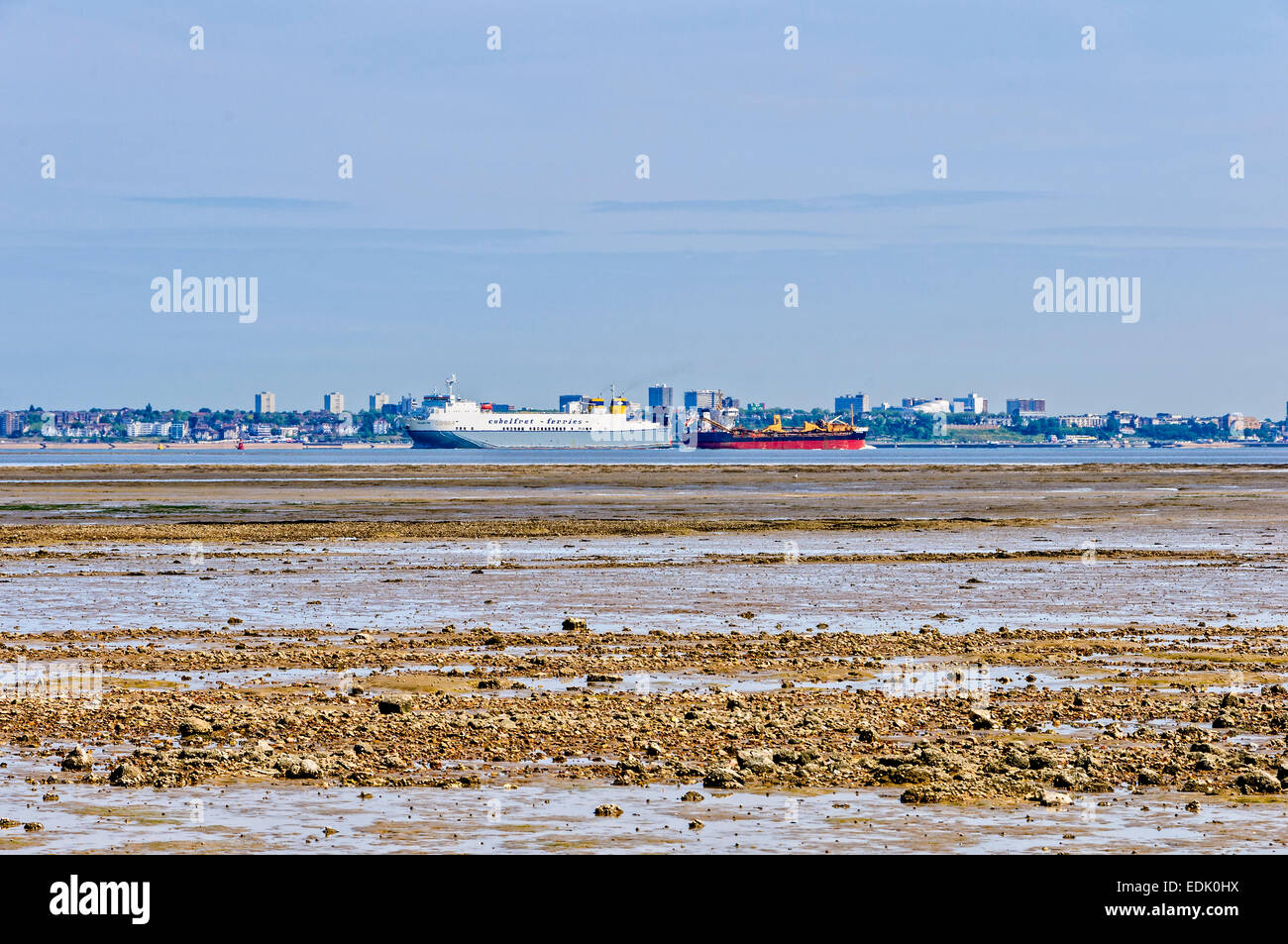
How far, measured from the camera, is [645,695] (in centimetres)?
1543

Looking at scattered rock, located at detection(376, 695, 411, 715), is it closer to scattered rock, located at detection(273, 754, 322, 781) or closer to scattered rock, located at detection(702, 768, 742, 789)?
scattered rock, located at detection(273, 754, 322, 781)

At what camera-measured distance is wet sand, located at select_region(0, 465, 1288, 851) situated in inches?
405

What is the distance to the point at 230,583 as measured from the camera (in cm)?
2831

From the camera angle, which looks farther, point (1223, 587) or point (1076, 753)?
point (1223, 587)

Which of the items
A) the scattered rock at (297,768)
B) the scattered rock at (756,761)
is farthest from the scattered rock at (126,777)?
the scattered rock at (756,761)

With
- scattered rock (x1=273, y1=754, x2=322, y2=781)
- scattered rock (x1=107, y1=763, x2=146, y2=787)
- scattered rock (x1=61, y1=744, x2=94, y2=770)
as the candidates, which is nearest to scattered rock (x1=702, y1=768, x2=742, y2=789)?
scattered rock (x1=273, y1=754, x2=322, y2=781)

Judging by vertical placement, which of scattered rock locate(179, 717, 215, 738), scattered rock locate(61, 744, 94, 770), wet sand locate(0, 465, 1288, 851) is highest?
scattered rock locate(61, 744, 94, 770)

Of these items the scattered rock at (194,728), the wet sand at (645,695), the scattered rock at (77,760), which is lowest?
the wet sand at (645,695)

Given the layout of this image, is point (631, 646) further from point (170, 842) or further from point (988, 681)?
point (170, 842)

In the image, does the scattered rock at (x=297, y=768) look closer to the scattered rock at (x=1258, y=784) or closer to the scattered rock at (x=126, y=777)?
the scattered rock at (x=126, y=777)

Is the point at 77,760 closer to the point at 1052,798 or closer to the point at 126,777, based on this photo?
the point at 126,777

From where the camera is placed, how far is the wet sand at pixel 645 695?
33.8 feet
